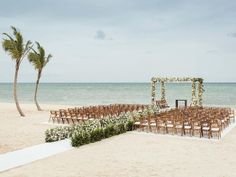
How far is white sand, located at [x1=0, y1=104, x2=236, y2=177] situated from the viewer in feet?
36.8

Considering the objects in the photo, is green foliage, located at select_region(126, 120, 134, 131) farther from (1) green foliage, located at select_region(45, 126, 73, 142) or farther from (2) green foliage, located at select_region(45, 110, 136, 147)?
(1) green foliage, located at select_region(45, 126, 73, 142)

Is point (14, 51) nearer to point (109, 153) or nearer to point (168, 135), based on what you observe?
point (168, 135)

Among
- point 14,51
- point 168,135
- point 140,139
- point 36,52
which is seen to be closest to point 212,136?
point 168,135

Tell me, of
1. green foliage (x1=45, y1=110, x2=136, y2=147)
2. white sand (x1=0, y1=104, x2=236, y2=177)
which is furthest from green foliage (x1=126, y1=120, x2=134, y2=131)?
white sand (x1=0, y1=104, x2=236, y2=177)

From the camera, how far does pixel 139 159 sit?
43.1 ft

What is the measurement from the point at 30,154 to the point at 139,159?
13.6 ft

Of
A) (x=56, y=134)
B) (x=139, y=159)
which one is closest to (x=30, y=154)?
(x=56, y=134)

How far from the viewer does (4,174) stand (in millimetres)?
10844

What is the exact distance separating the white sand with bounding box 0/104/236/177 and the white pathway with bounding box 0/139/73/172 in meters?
0.39

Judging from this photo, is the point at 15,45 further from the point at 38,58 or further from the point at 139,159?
the point at 139,159

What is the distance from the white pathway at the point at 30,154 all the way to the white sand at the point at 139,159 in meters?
0.39

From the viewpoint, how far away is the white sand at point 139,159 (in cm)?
1123

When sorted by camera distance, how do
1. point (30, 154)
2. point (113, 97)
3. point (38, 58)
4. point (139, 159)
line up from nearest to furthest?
point (139, 159)
point (30, 154)
point (38, 58)
point (113, 97)

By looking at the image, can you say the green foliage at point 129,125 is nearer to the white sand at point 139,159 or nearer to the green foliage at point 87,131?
the green foliage at point 87,131
